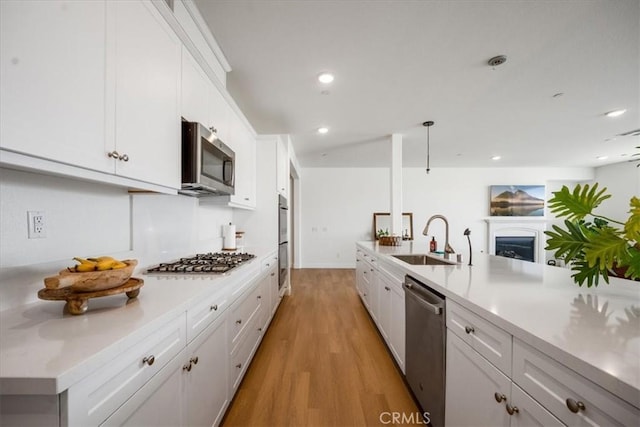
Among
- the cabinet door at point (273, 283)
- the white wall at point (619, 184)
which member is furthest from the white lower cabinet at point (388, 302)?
the white wall at point (619, 184)

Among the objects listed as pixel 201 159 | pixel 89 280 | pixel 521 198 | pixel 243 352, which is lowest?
pixel 243 352

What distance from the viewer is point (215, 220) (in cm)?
276

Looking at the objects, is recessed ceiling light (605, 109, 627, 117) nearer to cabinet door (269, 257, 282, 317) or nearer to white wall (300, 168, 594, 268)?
white wall (300, 168, 594, 268)

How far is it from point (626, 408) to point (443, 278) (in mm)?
866

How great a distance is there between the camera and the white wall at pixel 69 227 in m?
0.90

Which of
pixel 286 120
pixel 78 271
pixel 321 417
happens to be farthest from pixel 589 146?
pixel 78 271

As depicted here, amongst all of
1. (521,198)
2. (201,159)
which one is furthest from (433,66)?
(521,198)

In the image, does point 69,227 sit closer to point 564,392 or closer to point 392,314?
point 564,392

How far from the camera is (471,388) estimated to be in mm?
1024

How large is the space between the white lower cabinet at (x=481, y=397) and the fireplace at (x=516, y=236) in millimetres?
6764

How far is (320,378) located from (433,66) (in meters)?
2.80

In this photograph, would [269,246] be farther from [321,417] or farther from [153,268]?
[321,417]

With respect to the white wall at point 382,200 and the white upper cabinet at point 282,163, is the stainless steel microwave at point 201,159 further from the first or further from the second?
the white wall at point 382,200

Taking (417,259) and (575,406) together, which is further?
(417,259)
